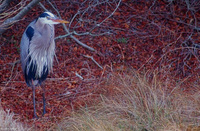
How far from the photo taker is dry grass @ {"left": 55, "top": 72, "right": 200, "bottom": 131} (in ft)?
9.76

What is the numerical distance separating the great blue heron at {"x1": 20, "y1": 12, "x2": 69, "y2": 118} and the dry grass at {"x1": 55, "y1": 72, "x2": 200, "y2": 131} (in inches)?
41.8

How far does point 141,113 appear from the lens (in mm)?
3125

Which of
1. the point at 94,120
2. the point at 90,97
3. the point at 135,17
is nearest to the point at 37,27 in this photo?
the point at 90,97

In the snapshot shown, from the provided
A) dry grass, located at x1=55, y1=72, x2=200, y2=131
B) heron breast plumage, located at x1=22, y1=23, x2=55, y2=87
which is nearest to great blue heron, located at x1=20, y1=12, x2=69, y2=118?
heron breast plumage, located at x1=22, y1=23, x2=55, y2=87

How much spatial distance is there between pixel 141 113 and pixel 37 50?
1.81 m

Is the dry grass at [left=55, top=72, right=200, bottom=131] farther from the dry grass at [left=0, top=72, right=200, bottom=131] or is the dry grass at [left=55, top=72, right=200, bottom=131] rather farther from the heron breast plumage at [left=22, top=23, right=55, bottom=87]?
the heron breast plumage at [left=22, top=23, right=55, bottom=87]

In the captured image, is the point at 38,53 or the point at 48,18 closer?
the point at 48,18

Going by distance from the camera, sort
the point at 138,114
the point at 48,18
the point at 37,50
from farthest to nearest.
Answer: the point at 37,50, the point at 48,18, the point at 138,114

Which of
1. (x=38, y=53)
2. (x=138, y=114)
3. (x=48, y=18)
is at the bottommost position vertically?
(x=138, y=114)

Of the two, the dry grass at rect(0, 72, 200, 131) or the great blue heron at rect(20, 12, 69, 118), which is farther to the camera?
the great blue heron at rect(20, 12, 69, 118)

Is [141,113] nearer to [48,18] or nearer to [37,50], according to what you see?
[48,18]

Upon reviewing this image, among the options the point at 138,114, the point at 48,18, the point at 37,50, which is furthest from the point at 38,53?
the point at 138,114

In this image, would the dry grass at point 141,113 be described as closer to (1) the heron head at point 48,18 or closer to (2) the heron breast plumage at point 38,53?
(2) the heron breast plumage at point 38,53

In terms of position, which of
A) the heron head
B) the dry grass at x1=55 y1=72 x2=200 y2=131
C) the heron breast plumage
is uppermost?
the heron head
